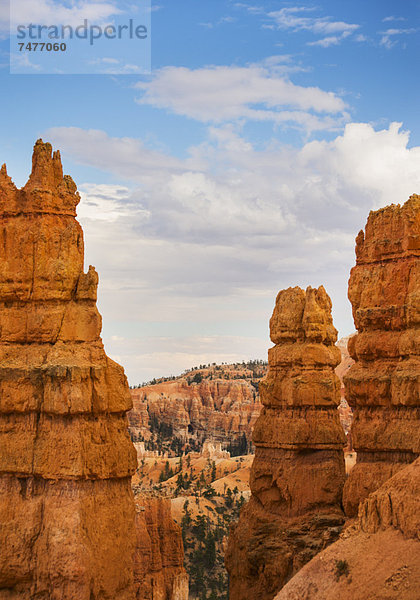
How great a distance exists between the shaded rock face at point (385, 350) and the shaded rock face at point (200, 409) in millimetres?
99115

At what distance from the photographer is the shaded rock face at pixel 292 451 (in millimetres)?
40938

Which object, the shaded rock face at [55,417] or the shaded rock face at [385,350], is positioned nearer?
the shaded rock face at [55,417]

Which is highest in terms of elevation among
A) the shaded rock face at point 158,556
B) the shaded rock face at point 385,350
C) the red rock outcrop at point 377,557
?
the shaded rock face at point 385,350

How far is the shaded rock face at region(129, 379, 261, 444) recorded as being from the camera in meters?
139

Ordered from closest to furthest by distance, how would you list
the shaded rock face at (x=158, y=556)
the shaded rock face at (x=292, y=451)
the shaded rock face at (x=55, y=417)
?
the shaded rock face at (x=55, y=417) → the shaded rock face at (x=292, y=451) → the shaded rock face at (x=158, y=556)

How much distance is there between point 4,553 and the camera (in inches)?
1172

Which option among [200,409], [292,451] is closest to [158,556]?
[292,451]

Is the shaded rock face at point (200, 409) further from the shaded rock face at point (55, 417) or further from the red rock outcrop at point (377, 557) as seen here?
the red rock outcrop at point (377, 557)

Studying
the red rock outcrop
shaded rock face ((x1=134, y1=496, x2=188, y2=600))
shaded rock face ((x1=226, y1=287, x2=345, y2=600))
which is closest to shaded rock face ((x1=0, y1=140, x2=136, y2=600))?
the red rock outcrop

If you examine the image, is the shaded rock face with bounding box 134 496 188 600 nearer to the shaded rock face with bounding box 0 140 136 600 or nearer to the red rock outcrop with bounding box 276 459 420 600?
the shaded rock face with bounding box 0 140 136 600

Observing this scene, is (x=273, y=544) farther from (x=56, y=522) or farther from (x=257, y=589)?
(x=56, y=522)

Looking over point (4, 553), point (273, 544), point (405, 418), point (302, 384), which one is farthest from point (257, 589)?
point (4, 553)

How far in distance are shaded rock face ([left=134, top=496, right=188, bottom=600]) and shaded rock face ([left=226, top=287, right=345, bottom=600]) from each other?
6969 mm

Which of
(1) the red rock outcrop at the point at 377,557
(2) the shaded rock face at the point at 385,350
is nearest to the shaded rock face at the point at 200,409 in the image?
(2) the shaded rock face at the point at 385,350
